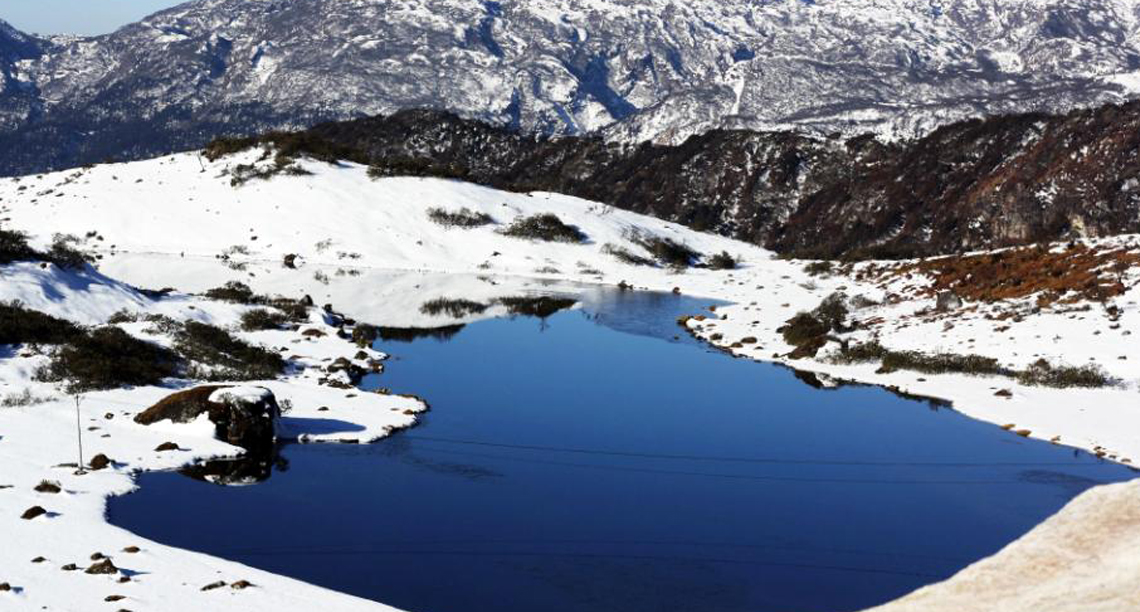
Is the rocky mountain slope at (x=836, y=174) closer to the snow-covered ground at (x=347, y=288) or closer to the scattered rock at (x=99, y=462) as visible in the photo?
the snow-covered ground at (x=347, y=288)

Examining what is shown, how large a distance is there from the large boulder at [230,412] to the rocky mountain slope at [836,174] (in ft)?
186

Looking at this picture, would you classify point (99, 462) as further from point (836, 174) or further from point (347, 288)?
point (836, 174)

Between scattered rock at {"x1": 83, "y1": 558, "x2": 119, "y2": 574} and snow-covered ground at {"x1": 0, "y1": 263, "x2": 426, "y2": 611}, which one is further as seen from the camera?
scattered rock at {"x1": 83, "y1": 558, "x2": 119, "y2": 574}

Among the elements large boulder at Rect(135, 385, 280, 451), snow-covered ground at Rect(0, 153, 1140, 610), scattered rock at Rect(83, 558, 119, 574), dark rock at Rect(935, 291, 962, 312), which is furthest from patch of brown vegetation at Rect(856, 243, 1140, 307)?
scattered rock at Rect(83, 558, 119, 574)

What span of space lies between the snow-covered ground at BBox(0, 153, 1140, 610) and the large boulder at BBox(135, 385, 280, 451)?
66 cm

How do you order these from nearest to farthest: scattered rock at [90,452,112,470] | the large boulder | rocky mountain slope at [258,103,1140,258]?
scattered rock at [90,452,112,470]
the large boulder
rocky mountain slope at [258,103,1140,258]

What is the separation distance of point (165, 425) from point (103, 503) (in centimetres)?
599

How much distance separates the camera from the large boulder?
29.3m

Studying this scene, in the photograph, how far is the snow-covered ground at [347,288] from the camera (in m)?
23.8

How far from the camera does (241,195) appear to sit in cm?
8362

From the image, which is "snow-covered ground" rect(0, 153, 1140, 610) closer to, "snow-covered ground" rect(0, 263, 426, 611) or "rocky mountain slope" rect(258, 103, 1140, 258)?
"snow-covered ground" rect(0, 263, 426, 611)

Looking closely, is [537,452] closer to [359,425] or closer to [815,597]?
[359,425]

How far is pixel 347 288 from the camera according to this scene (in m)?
63.9

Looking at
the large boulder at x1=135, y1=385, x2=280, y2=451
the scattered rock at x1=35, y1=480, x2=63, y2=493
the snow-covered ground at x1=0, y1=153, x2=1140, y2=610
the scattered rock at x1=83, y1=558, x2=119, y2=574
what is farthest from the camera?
the large boulder at x1=135, y1=385, x2=280, y2=451
